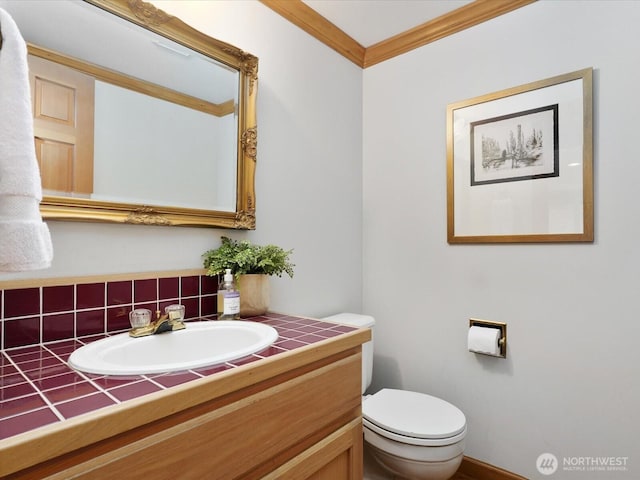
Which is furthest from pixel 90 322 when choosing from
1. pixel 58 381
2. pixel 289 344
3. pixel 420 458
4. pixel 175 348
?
pixel 420 458

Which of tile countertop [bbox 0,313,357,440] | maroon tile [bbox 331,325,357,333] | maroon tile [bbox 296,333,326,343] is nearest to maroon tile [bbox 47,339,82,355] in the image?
tile countertop [bbox 0,313,357,440]

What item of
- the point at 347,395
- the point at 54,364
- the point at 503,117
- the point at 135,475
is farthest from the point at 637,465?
the point at 54,364

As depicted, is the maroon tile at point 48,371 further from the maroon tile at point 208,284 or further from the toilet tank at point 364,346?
the toilet tank at point 364,346

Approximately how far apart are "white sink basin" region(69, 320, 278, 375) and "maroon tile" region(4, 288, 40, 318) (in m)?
0.21

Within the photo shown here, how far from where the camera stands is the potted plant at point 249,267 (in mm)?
1260

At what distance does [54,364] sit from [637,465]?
6.41 ft

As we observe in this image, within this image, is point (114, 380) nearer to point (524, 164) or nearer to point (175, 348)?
point (175, 348)

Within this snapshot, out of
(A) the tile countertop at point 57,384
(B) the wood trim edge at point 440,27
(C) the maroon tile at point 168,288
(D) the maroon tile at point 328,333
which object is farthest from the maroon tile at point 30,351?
(B) the wood trim edge at point 440,27

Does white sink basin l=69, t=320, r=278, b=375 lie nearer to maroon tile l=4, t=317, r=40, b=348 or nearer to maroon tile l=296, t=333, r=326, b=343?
maroon tile l=296, t=333, r=326, b=343

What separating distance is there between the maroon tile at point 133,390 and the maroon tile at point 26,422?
91 millimetres

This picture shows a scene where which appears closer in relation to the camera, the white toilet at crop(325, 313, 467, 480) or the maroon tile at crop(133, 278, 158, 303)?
the maroon tile at crop(133, 278, 158, 303)

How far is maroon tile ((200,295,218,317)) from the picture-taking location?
128 centimetres

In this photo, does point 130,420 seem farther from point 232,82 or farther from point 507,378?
point 507,378

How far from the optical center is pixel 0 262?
0.57m
